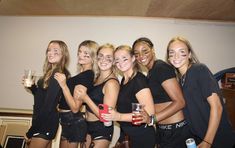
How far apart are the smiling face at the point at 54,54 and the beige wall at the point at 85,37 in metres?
1.34

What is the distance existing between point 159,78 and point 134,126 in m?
0.52

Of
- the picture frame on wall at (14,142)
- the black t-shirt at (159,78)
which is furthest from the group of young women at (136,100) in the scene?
the picture frame on wall at (14,142)

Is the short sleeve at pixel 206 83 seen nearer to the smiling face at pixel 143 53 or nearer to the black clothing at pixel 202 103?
the black clothing at pixel 202 103

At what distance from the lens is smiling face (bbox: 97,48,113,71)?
7.59ft

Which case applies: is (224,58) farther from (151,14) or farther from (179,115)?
(179,115)

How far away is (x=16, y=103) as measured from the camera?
12.7ft

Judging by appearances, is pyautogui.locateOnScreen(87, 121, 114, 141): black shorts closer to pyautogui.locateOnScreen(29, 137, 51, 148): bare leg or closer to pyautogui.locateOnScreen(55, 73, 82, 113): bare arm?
pyautogui.locateOnScreen(55, 73, 82, 113): bare arm

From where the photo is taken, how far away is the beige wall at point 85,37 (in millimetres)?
3895

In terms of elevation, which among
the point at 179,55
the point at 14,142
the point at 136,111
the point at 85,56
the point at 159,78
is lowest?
the point at 14,142

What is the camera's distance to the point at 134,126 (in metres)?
2.10

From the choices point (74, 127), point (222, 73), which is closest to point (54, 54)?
point (74, 127)

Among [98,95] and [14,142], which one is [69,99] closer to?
[98,95]

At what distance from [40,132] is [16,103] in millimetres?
1755

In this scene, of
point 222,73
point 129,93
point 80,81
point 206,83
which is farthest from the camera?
point 222,73
